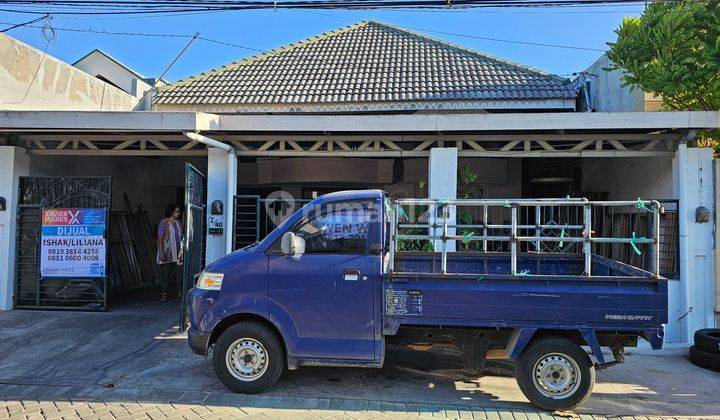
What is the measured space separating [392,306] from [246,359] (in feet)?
5.19

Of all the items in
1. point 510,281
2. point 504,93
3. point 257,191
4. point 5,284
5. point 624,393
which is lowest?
point 624,393

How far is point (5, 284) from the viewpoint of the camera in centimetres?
831

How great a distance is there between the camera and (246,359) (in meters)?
4.92

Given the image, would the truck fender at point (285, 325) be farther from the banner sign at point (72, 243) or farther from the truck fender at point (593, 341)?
the banner sign at point (72, 243)

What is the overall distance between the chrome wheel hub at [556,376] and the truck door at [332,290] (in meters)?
1.59

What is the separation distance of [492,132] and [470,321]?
12.9 feet

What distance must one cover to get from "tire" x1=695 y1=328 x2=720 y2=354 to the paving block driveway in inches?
11.7

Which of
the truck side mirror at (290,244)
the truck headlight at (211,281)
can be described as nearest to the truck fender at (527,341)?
the truck side mirror at (290,244)

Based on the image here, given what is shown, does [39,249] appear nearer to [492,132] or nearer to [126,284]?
[126,284]

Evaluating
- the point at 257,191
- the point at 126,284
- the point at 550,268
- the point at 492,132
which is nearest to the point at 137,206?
the point at 126,284

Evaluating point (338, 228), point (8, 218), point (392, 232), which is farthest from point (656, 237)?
point (8, 218)

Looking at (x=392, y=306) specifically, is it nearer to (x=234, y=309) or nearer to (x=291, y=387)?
(x=291, y=387)

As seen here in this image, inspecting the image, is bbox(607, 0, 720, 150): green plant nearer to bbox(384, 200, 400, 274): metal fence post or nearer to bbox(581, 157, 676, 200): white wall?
bbox(581, 157, 676, 200): white wall

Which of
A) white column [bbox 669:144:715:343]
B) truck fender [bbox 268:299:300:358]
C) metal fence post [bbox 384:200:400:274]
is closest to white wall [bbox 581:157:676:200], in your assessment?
white column [bbox 669:144:715:343]
